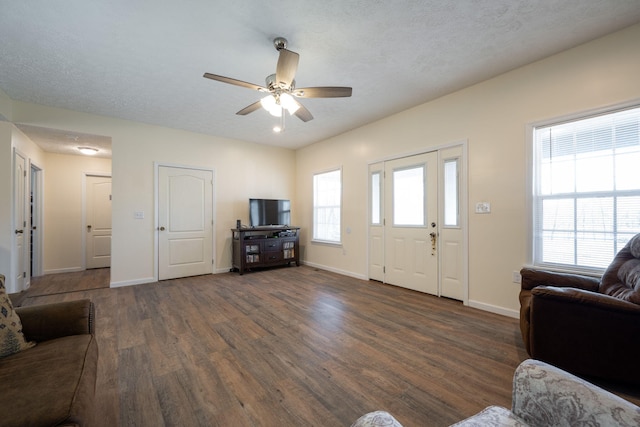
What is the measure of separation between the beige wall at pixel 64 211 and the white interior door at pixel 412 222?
643cm

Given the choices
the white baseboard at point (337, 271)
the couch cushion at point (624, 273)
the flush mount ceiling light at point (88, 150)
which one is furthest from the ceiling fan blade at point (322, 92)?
the flush mount ceiling light at point (88, 150)

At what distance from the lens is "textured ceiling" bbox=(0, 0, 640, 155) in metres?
2.13

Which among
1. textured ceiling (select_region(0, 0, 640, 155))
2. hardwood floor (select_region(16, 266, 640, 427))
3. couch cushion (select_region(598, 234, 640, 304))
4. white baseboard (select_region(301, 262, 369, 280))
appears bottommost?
hardwood floor (select_region(16, 266, 640, 427))

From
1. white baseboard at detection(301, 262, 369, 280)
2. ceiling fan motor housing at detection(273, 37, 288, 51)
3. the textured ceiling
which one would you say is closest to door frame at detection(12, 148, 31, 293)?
the textured ceiling

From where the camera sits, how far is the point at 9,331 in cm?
139

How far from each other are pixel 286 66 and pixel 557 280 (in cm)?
304

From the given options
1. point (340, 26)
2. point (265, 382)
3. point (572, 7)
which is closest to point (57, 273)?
point (265, 382)

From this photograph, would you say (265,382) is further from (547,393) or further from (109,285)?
(109,285)

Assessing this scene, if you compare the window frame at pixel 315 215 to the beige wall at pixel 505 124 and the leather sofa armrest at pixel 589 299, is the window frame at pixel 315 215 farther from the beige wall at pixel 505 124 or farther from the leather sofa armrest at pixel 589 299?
the leather sofa armrest at pixel 589 299

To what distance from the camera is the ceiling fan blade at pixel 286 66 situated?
2127 millimetres

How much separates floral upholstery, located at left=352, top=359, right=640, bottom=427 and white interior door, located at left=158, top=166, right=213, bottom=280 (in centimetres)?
511

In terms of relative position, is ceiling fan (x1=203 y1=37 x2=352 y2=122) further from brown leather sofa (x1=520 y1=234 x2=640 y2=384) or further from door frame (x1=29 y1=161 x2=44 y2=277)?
door frame (x1=29 y1=161 x2=44 y2=277)

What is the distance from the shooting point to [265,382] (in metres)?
1.91

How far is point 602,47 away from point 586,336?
262 centimetres
